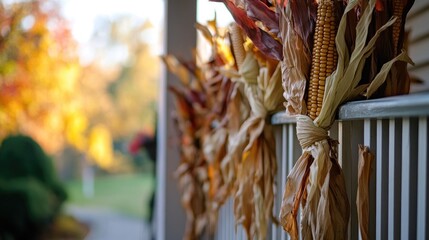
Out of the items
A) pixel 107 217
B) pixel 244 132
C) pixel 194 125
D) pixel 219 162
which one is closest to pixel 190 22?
pixel 194 125

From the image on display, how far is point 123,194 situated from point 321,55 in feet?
16.2

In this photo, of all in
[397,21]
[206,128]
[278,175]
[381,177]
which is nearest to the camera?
[381,177]

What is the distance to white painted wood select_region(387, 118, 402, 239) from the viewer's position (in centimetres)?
91

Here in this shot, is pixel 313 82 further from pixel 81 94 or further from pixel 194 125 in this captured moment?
pixel 81 94

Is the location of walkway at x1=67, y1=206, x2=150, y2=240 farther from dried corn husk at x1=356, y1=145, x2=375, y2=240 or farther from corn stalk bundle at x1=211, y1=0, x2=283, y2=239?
dried corn husk at x1=356, y1=145, x2=375, y2=240

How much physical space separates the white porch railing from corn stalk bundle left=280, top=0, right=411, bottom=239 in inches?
1.8

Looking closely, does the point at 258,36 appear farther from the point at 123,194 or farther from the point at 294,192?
the point at 123,194

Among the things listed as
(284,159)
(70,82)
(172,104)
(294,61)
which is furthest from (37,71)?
(294,61)

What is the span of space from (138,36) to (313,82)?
4.61 metres

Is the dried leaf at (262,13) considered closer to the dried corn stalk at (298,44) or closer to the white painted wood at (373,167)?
the dried corn stalk at (298,44)

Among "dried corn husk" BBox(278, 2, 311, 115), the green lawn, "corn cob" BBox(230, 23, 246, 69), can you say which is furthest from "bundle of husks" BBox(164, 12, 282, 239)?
the green lawn

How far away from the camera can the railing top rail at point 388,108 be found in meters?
0.78

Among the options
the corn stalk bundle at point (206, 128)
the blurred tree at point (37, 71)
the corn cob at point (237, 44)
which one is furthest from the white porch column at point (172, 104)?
the blurred tree at point (37, 71)

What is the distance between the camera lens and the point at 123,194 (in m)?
5.74
